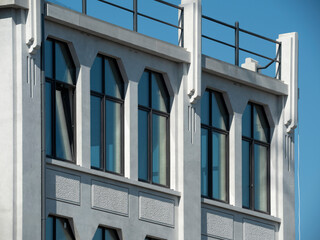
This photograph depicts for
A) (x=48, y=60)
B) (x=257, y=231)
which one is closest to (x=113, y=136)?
(x=48, y=60)

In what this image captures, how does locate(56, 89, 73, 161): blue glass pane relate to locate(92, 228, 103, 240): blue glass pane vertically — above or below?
above

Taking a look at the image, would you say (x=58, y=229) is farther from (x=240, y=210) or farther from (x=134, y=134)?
(x=240, y=210)

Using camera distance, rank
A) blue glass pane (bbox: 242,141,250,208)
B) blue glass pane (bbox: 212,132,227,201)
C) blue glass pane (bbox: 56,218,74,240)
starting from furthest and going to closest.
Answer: blue glass pane (bbox: 242,141,250,208) < blue glass pane (bbox: 212,132,227,201) < blue glass pane (bbox: 56,218,74,240)

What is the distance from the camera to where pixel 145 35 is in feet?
141

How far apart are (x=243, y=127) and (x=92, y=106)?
741 cm

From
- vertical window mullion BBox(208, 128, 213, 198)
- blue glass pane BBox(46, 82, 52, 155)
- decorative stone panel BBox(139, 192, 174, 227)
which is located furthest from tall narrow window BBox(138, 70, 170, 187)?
blue glass pane BBox(46, 82, 52, 155)

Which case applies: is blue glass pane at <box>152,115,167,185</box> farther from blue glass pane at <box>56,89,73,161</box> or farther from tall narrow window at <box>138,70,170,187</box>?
blue glass pane at <box>56,89,73,161</box>

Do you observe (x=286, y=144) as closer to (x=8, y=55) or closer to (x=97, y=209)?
(x=97, y=209)

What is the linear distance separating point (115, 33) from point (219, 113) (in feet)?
19.6

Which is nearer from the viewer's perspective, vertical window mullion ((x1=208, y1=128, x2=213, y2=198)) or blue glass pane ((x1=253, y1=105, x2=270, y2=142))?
vertical window mullion ((x1=208, y1=128, x2=213, y2=198))

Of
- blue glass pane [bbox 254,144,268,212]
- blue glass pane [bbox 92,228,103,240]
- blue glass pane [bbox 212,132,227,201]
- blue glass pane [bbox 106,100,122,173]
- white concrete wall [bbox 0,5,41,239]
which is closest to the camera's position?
white concrete wall [bbox 0,5,41,239]

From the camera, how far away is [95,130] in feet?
137

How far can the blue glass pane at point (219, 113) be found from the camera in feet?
152

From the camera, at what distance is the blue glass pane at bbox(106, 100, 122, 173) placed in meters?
42.0
